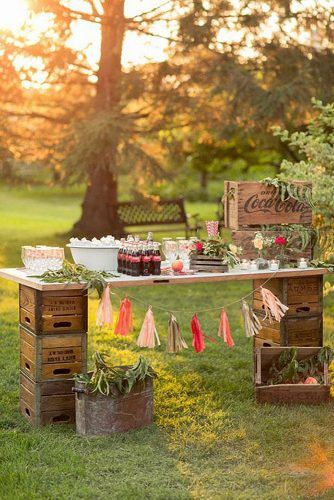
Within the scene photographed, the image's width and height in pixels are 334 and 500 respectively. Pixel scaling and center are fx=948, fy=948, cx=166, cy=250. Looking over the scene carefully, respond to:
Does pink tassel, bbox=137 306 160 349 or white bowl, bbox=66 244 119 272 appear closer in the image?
pink tassel, bbox=137 306 160 349

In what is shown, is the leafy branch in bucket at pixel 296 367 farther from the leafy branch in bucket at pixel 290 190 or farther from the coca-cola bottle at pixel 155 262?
the coca-cola bottle at pixel 155 262

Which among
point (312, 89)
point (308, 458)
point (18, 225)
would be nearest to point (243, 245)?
point (308, 458)

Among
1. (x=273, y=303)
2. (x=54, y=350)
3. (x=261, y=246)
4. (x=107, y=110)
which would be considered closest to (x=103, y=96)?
(x=107, y=110)

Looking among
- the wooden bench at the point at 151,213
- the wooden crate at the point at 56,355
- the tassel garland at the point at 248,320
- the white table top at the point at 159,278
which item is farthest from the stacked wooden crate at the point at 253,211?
the wooden bench at the point at 151,213

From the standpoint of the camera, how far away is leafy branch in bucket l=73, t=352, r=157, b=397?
604 centimetres

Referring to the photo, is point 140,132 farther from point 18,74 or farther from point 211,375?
point 211,375

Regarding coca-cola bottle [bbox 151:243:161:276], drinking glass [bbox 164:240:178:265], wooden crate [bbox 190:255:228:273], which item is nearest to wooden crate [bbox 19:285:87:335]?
coca-cola bottle [bbox 151:243:161:276]

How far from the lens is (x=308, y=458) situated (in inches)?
225

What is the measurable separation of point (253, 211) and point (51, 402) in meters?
2.14

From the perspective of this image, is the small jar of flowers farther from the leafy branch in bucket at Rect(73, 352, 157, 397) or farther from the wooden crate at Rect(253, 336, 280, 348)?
the leafy branch in bucket at Rect(73, 352, 157, 397)

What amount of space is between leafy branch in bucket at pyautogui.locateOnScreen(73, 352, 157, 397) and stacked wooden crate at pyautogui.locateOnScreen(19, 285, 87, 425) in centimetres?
20

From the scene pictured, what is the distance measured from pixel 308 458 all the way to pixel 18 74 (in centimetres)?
1229

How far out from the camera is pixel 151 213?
56.6 feet

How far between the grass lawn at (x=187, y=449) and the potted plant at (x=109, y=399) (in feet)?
0.33
